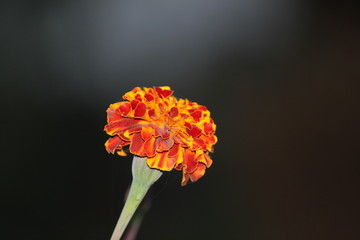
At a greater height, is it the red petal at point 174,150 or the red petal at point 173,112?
the red petal at point 173,112

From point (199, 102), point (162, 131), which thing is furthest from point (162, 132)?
point (199, 102)

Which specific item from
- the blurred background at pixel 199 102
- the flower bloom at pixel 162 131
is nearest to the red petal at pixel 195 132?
the flower bloom at pixel 162 131

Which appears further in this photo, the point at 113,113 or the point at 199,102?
the point at 199,102

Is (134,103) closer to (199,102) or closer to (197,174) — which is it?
(197,174)

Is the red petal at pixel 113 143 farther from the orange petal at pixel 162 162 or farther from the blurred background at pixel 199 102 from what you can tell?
the blurred background at pixel 199 102

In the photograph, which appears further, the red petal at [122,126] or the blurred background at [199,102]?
the blurred background at [199,102]

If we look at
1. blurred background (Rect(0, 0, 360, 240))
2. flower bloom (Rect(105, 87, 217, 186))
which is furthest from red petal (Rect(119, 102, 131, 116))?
blurred background (Rect(0, 0, 360, 240))

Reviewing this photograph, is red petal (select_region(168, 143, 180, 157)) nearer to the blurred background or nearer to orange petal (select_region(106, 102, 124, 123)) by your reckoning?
orange petal (select_region(106, 102, 124, 123))
